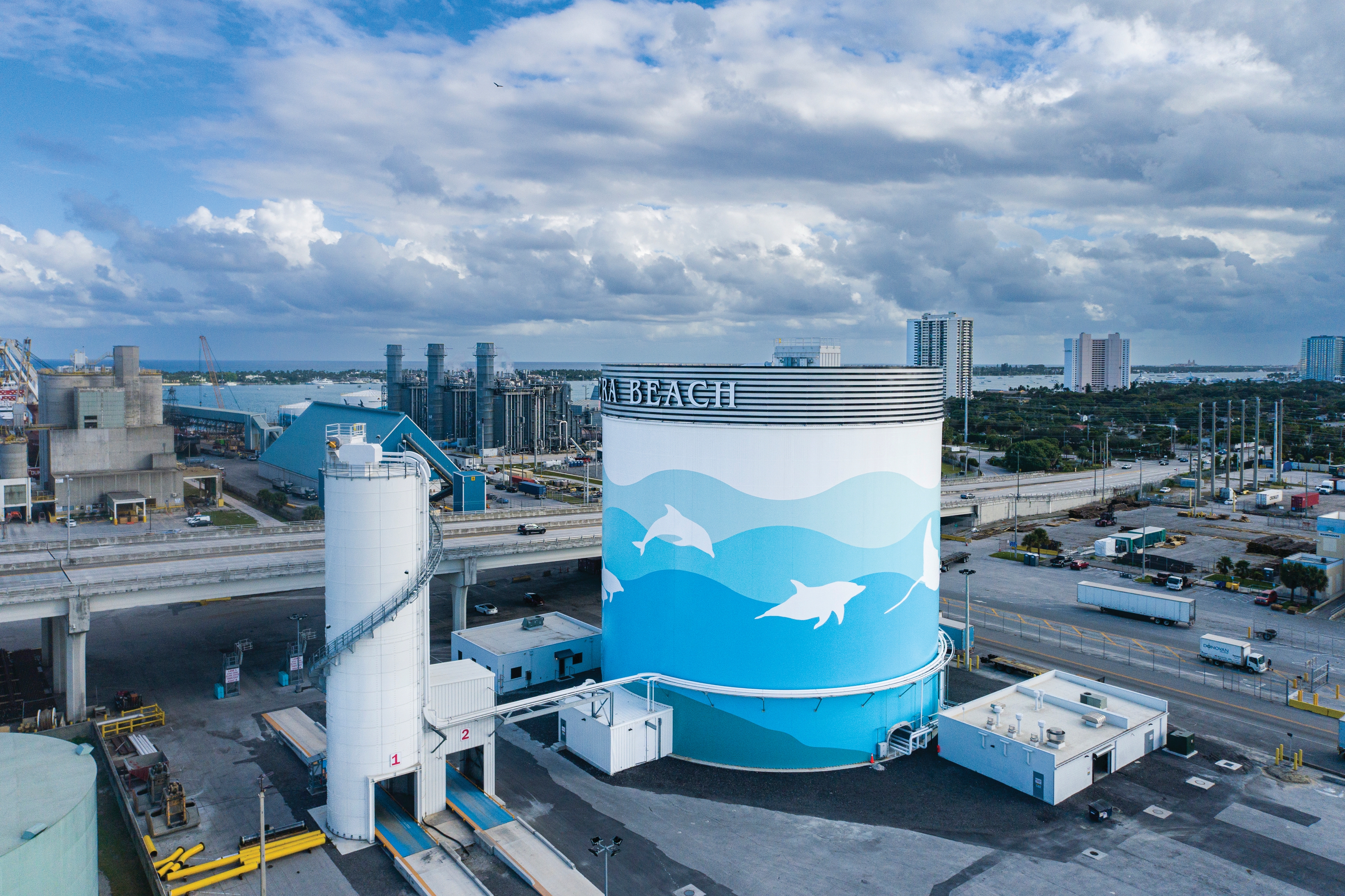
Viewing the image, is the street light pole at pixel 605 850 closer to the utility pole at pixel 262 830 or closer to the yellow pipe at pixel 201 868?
the utility pole at pixel 262 830

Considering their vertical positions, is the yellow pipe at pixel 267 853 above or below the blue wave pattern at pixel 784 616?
below

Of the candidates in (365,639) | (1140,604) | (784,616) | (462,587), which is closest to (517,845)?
(365,639)

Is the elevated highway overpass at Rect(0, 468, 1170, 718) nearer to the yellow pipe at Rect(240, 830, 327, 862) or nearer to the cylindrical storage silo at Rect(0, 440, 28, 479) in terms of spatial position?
the yellow pipe at Rect(240, 830, 327, 862)

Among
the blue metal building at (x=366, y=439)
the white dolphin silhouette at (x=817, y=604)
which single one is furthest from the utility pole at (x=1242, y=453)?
the blue metal building at (x=366, y=439)

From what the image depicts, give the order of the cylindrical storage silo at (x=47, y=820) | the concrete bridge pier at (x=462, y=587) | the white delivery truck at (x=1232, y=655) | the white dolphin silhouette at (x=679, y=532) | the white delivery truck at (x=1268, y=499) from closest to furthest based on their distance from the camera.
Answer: the cylindrical storage silo at (x=47, y=820) < the white dolphin silhouette at (x=679, y=532) < the white delivery truck at (x=1232, y=655) < the concrete bridge pier at (x=462, y=587) < the white delivery truck at (x=1268, y=499)

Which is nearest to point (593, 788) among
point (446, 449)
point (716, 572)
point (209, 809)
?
point (716, 572)

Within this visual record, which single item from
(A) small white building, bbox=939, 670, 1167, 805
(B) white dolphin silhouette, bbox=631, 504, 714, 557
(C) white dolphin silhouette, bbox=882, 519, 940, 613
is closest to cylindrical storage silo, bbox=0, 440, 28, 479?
(B) white dolphin silhouette, bbox=631, 504, 714, 557
